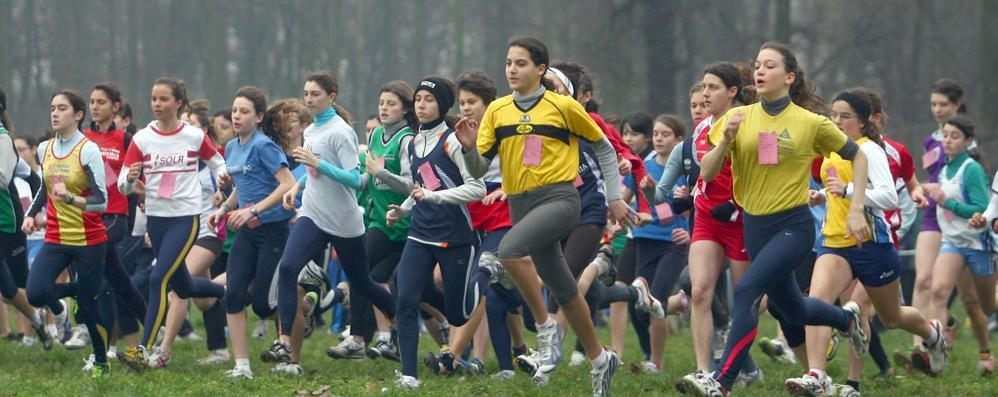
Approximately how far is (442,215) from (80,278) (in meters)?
2.40

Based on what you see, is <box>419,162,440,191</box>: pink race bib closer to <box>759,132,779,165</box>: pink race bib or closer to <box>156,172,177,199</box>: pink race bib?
<box>156,172,177,199</box>: pink race bib

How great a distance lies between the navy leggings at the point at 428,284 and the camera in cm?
857

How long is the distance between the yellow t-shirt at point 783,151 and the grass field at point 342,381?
142 cm

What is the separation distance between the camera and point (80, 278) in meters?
9.23

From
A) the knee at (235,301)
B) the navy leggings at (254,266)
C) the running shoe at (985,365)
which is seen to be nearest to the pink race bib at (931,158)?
the running shoe at (985,365)

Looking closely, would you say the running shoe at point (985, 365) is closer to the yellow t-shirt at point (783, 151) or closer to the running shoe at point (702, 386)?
the yellow t-shirt at point (783, 151)

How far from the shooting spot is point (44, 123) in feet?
104

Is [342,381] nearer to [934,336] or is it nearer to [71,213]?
[71,213]

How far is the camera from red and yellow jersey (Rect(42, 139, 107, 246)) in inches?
364

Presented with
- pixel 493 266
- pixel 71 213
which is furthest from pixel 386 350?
pixel 71 213

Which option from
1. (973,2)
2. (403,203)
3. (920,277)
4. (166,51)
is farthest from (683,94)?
(403,203)

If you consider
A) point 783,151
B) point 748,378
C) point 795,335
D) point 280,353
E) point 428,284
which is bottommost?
point 748,378

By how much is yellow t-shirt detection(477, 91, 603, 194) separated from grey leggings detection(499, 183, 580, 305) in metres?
0.06

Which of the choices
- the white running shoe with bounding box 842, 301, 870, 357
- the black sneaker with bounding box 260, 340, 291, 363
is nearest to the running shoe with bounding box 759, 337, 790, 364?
the white running shoe with bounding box 842, 301, 870, 357
